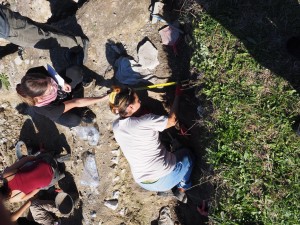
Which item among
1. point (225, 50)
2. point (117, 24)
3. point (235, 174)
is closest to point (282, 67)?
point (225, 50)

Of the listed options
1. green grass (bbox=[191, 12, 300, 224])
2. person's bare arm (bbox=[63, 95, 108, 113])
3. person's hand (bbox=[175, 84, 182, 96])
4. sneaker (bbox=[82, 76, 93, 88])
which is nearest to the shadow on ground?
green grass (bbox=[191, 12, 300, 224])

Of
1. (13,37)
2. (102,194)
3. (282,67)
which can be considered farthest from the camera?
(102,194)

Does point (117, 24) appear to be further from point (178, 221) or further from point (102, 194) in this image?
point (178, 221)

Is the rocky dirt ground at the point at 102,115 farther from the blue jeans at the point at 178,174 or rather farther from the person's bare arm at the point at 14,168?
the person's bare arm at the point at 14,168

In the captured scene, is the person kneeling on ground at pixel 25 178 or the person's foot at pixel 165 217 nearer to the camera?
the person kneeling on ground at pixel 25 178

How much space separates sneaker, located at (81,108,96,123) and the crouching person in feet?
5.57

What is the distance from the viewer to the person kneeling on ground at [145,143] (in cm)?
512

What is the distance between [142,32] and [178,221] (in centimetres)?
353

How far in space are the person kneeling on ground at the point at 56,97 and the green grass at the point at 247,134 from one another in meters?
1.82

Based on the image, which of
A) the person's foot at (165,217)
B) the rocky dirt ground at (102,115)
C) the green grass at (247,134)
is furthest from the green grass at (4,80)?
the green grass at (247,134)

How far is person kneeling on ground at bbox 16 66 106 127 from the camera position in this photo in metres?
4.86

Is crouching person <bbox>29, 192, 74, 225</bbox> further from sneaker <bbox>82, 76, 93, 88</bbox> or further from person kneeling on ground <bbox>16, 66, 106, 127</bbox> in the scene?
sneaker <bbox>82, 76, 93, 88</bbox>

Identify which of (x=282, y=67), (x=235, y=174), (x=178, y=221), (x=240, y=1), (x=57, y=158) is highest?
(x=240, y=1)

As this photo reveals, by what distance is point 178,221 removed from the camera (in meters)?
6.74
